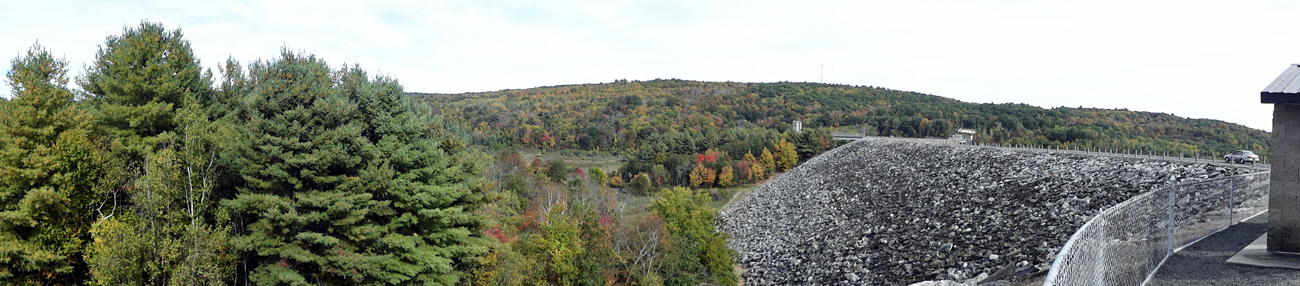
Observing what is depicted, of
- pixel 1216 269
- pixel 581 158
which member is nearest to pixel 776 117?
pixel 581 158

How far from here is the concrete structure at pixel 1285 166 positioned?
682 centimetres

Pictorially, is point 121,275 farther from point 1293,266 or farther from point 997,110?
Result: point 997,110

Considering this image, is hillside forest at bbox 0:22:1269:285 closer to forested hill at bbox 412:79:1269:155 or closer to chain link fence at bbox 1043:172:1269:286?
chain link fence at bbox 1043:172:1269:286

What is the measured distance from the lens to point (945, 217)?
76.3ft

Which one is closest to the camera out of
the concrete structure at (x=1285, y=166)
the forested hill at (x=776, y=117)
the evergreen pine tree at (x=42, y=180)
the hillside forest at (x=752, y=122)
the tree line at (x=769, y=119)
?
the concrete structure at (x=1285, y=166)

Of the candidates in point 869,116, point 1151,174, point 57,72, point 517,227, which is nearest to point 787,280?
point 1151,174

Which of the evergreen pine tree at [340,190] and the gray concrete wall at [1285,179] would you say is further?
the evergreen pine tree at [340,190]

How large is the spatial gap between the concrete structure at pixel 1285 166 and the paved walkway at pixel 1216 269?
63 cm

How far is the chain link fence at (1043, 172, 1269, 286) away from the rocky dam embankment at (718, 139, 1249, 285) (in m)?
2.63

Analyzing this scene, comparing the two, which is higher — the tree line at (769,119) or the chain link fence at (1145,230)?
the tree line at (769,119)

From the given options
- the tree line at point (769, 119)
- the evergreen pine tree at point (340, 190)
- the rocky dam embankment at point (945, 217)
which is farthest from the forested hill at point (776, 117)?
the evergreen pine tree at point (340, 190)

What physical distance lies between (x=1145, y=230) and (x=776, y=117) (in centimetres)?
11814

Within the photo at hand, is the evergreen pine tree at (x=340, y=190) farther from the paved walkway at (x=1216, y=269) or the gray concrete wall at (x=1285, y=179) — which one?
the gray concrete wall at (x=1285, y=179)

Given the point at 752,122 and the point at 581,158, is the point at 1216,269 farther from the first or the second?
the point at 752,122
